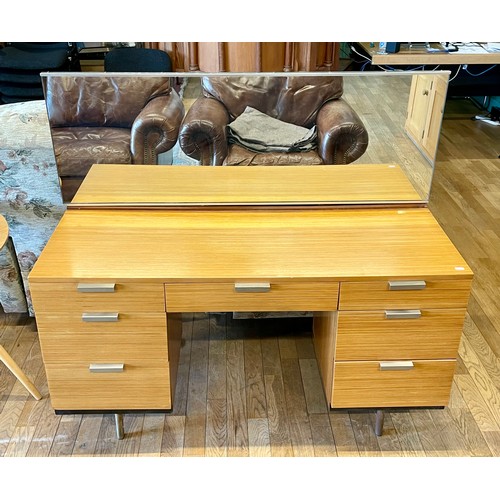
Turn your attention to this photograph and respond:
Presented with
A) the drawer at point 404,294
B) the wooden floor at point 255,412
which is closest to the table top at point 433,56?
the wooden floor at point 255,412

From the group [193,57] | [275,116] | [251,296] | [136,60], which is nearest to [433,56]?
[193,57]

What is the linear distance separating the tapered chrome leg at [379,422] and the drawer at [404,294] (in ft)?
1.46

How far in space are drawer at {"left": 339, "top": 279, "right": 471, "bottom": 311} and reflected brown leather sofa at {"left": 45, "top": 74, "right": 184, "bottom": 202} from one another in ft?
2.27

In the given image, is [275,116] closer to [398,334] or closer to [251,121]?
[251,121]

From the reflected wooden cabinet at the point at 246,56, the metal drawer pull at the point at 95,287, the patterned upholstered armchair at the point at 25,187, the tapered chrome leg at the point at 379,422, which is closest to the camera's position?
the metal drawer pull at the point at 95,287

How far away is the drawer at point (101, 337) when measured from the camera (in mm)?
1526

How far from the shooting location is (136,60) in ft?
13.6

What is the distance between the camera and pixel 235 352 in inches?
85.5

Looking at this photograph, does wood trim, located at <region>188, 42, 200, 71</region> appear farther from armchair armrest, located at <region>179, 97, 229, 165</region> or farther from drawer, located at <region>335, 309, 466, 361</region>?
drawer, located at <region>335, 309, 466, 361</region>

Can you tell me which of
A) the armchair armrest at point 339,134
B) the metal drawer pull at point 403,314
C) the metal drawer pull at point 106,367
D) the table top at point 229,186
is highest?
the armchair armrest at point 339,134

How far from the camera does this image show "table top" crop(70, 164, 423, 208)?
69.1 inches

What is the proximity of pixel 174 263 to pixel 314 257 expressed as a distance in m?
0.37

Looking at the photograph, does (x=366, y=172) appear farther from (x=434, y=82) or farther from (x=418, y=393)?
(x=418, y=393)

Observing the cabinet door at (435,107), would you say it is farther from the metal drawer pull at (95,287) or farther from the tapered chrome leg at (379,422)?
the metal drawer pull at (95,287)
